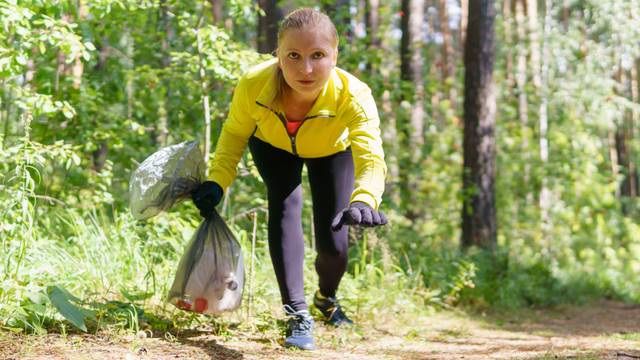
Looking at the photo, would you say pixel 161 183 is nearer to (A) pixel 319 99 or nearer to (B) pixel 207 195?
(B) pixel 207 195

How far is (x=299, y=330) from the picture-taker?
3.85 metres

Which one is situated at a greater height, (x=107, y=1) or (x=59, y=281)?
(x=107, y=1)

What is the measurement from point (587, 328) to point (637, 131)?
2469 cm

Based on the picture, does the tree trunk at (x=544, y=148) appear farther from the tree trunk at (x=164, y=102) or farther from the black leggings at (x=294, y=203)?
the black leggings at (x=294, y=203)

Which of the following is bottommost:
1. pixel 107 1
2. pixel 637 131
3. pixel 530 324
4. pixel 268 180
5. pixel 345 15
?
pixel 530 324

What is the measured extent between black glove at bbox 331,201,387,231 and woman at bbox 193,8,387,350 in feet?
0.37

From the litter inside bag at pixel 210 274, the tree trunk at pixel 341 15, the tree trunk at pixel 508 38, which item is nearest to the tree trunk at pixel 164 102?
the tree trunk at pixel 341 15

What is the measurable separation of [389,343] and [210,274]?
1266 mm

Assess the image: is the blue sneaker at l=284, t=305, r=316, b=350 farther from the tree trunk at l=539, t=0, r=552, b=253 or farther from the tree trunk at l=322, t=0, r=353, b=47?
the tree trunk at l=539, t=0, r=552, b=253

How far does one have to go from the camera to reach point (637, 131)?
1112 inches

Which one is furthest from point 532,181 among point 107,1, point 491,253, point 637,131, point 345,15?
point 637,131

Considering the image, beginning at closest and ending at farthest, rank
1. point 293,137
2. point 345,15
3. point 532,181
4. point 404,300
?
point 293,137, point 404,300, point 345,15, point 532,181

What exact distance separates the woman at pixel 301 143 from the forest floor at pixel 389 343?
0.31 metres

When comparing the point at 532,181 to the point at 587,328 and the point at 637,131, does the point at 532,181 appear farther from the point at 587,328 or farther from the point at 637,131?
the point at 637,131
